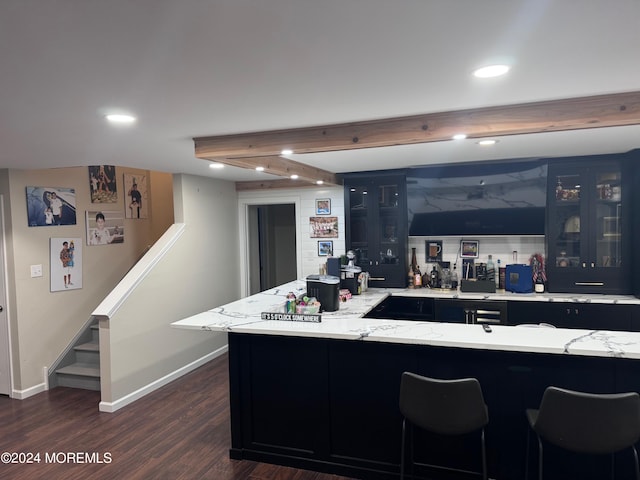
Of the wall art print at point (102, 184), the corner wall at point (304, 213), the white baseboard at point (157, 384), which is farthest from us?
the corner wall at point (304, 213)

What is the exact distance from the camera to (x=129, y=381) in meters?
4.08

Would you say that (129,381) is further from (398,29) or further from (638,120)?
(638,120)

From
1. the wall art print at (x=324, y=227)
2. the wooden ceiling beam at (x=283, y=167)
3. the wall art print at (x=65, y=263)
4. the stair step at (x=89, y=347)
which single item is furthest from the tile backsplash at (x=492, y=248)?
the wall art print at (x=65, y=263)

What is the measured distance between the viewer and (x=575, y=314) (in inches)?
167

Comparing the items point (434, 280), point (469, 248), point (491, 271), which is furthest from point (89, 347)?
point (491, 271)

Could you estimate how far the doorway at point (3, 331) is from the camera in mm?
4184

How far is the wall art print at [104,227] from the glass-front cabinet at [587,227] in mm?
4969

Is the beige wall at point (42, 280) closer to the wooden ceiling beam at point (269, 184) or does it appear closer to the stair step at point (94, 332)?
the stair step at point (94, 332)

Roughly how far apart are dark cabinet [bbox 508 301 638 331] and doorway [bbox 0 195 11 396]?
16.7ft

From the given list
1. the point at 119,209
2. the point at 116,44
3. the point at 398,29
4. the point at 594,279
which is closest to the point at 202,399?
the point at 119,209

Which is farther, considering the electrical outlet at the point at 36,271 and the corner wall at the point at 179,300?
the electrical outlet at the point at 36,271

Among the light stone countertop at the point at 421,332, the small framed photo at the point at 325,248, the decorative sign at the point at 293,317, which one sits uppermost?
the small framed photo at the point at 325,248

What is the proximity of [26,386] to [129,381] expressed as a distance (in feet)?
3.82

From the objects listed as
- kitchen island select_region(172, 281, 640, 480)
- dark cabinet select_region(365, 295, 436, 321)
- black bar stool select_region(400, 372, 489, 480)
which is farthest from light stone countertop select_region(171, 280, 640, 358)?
dark cabinet select_region(365, 295, 436, 321)
